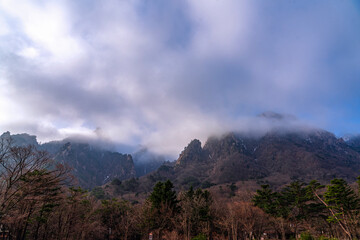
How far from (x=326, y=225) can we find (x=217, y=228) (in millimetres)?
28731

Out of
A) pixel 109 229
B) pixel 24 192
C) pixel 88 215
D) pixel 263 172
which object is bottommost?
pixel 109 229

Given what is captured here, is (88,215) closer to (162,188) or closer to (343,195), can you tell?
(162,188)

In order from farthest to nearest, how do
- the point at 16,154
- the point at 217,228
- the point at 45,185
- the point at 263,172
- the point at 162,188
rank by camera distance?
the point at 263,172, the point at 217,228, the point at 162,188, the point at 45,185, the point at 16,154

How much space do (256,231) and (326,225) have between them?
869 inches

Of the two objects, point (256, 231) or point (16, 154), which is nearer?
point (16, 154)

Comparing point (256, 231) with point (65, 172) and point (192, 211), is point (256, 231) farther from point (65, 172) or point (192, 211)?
point (65, 172)

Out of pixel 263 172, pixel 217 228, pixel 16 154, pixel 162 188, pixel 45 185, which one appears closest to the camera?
pixel 16 154

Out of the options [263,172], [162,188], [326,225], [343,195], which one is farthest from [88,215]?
[263,172]

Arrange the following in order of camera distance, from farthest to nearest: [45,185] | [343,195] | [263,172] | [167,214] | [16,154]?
1. [263,172]
2. [167,214]
3. [343,195]
4. [45,185]
5. [16,154]

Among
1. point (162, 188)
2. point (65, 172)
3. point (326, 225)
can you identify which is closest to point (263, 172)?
point (326, 225)

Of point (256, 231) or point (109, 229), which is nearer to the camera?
point (256, 231)

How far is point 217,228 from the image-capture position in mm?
48875

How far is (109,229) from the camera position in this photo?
167 ft

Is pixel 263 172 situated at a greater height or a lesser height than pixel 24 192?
greater
